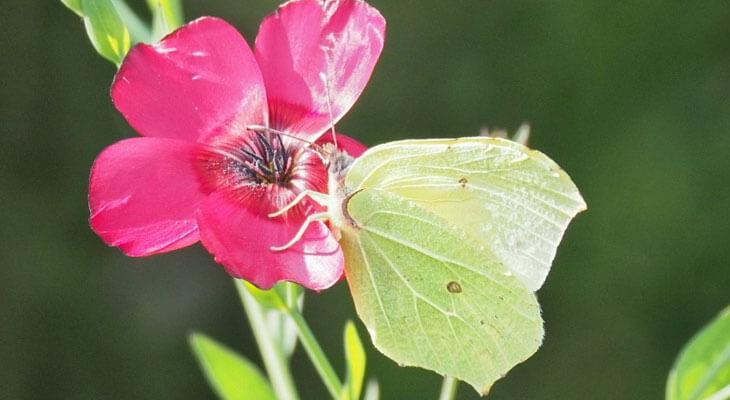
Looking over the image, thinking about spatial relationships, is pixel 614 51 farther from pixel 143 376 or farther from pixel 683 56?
pixel 143 376

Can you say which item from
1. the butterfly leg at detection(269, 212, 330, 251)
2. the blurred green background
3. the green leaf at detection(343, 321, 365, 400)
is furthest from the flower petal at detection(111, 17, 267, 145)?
the blurred green background

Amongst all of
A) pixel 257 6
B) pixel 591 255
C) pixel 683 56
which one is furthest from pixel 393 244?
pixel 683 56

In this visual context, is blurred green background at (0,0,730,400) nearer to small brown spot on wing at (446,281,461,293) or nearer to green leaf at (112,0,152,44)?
green leaf at (112,0,152,44)

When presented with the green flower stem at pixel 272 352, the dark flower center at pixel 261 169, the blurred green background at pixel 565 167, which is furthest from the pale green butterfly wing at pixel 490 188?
the blurred green background at pixel 565 167

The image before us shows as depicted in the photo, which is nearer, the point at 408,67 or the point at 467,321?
the point at 467,321

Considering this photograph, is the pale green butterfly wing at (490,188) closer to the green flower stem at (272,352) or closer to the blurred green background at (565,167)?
Answer: the green flower stem at (272,352)

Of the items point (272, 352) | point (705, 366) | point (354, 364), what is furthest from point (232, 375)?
point (705, 366)

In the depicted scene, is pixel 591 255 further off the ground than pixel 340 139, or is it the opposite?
pixel 340 139
